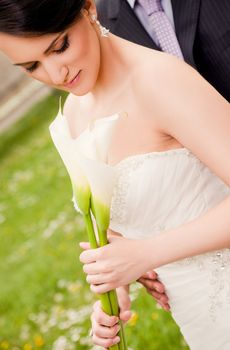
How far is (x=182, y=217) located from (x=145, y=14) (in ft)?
4.35

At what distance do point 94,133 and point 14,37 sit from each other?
45 centimetres

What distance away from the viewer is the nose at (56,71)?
240 centimetres

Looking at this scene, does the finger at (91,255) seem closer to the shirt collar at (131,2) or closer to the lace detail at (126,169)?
the lace detail at (126,169)

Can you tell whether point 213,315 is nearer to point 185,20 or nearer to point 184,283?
point 184,283

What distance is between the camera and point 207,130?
2.34 m

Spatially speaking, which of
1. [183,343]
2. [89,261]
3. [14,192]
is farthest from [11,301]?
[89,261]

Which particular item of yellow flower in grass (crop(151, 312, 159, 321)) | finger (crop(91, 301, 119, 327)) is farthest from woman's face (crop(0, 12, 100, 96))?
yellow flower in grass (crop(151, 312, 159, 321))

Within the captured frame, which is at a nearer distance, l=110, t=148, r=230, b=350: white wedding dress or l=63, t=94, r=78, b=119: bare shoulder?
l=110, t=148, r=230, b=350: white wedding dress

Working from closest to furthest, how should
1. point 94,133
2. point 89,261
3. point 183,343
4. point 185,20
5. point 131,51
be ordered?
point 94,133 < point 89,261 < point 131,51 < point 185,20 < point 183,343

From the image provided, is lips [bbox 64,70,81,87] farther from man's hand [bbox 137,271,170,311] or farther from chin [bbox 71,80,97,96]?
man's hand [bbox 137,271,170,311]

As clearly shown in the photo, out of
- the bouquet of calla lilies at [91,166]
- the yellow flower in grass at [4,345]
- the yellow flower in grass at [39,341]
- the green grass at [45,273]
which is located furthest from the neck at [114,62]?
the yellow flower in grass at [4,345]

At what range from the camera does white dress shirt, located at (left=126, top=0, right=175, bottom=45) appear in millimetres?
3516

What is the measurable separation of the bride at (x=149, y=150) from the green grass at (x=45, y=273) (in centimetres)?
184

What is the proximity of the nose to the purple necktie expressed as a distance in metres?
1.13
